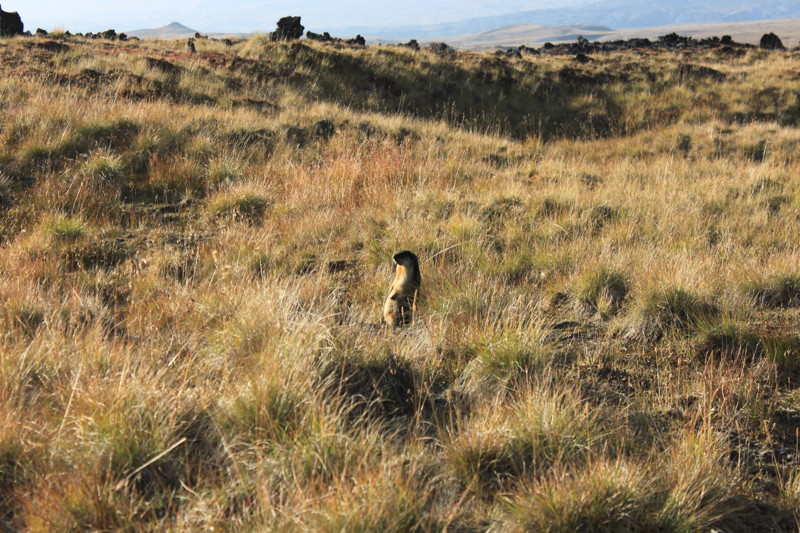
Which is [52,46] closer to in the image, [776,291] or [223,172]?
[223,172]

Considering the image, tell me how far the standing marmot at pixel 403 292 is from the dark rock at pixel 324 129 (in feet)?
19.5

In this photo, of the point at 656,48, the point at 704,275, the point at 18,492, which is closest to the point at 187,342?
the point at 18,492

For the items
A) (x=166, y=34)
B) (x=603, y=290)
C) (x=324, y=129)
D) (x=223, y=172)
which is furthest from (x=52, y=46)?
(x=166, y=34)

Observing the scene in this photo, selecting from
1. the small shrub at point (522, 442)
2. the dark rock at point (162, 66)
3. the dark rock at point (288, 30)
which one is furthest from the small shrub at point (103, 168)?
the dark rock at point (288, 30)

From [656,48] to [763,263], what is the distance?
1117 inches

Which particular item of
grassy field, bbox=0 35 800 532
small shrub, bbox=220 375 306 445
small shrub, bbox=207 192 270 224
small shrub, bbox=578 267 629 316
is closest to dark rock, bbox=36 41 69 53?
grassy field, bbox=0 35 800 532

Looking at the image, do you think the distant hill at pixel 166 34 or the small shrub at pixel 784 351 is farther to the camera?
the distant hill at pixel 166 34

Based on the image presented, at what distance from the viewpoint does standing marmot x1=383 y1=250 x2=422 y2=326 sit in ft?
11.4

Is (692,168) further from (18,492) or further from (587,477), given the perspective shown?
(18,492)

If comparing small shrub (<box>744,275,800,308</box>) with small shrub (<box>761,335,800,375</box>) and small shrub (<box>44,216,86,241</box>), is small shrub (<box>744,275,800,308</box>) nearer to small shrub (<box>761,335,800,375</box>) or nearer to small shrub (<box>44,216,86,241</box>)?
small shrub (<box>761,335,800,375</box>)

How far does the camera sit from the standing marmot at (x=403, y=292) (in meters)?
3.46

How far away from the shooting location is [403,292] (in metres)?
3.50

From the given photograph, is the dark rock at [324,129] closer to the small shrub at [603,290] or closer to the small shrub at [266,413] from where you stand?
the small shrub at [603,290]

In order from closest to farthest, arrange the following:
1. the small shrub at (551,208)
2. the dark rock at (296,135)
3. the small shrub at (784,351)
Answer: the small shrub at (784,351), the small shrub at (551,208), the dark rock at (296,135)
